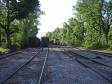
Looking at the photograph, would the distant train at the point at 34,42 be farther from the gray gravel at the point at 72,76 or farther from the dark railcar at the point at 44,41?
the gray gravel at the point at 72,76

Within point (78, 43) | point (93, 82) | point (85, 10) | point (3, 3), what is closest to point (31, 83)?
point (93, 82)

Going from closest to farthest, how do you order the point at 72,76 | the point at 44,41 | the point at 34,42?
the point at 72,76
the point at 34,42
the point at 44,41

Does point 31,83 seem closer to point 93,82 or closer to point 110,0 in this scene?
point 93,82

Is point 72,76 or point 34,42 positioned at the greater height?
point 34,42

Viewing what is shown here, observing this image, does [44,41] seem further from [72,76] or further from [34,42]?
[72,76]

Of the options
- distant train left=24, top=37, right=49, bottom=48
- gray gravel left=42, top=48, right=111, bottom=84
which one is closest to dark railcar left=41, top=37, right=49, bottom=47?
distant train left=24, top=37, right=49, bottom=48

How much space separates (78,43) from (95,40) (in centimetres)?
3499

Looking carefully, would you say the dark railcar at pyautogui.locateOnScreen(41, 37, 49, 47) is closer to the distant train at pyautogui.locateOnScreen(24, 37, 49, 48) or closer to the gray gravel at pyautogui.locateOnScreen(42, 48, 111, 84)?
the distant train at pyautogui.locateOnScreen(24, 37, 49, 48)

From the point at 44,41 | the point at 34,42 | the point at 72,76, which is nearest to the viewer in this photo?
the point at 72,76

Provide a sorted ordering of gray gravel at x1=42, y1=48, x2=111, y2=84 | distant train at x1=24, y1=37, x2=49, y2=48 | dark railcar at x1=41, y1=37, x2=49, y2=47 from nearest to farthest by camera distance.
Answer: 1. gray gravel at x1=42, y1=48, x2=111, y2=84
2. distant train at x1=24, y1=37, x2=49, y2=48
3. dark railcar at x1=41, y1=37, x2=49, y2=47

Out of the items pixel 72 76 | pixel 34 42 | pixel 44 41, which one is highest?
pixel 44 41

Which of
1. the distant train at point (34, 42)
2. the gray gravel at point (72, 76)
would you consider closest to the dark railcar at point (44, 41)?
the distant train at point (34, 42)

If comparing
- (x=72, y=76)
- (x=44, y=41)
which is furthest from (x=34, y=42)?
(x=72, y=76)

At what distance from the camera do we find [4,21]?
60062mm
